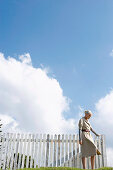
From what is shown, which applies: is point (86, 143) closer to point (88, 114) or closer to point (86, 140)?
point (86, 140)

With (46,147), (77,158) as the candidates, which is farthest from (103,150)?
(46,147)

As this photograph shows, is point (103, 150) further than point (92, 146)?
Yes

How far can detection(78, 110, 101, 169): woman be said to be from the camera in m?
5.69

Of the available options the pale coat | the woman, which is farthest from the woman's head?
the pale coat

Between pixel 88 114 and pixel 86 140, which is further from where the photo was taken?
pixel 88 114

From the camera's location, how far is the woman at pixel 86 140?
569 cm

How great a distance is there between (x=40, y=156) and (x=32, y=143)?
632 mm

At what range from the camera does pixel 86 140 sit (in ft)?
19.0

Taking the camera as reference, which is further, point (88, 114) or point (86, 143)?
point (88, 114)

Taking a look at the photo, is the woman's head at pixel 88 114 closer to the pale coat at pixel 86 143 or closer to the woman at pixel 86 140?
the woman at pixel 86 140

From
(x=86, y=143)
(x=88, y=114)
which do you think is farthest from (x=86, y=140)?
(x=88, y=114)

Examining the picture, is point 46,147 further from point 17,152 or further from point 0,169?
point 0,169

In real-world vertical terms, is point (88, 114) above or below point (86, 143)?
above

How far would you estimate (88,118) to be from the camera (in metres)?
6.18
